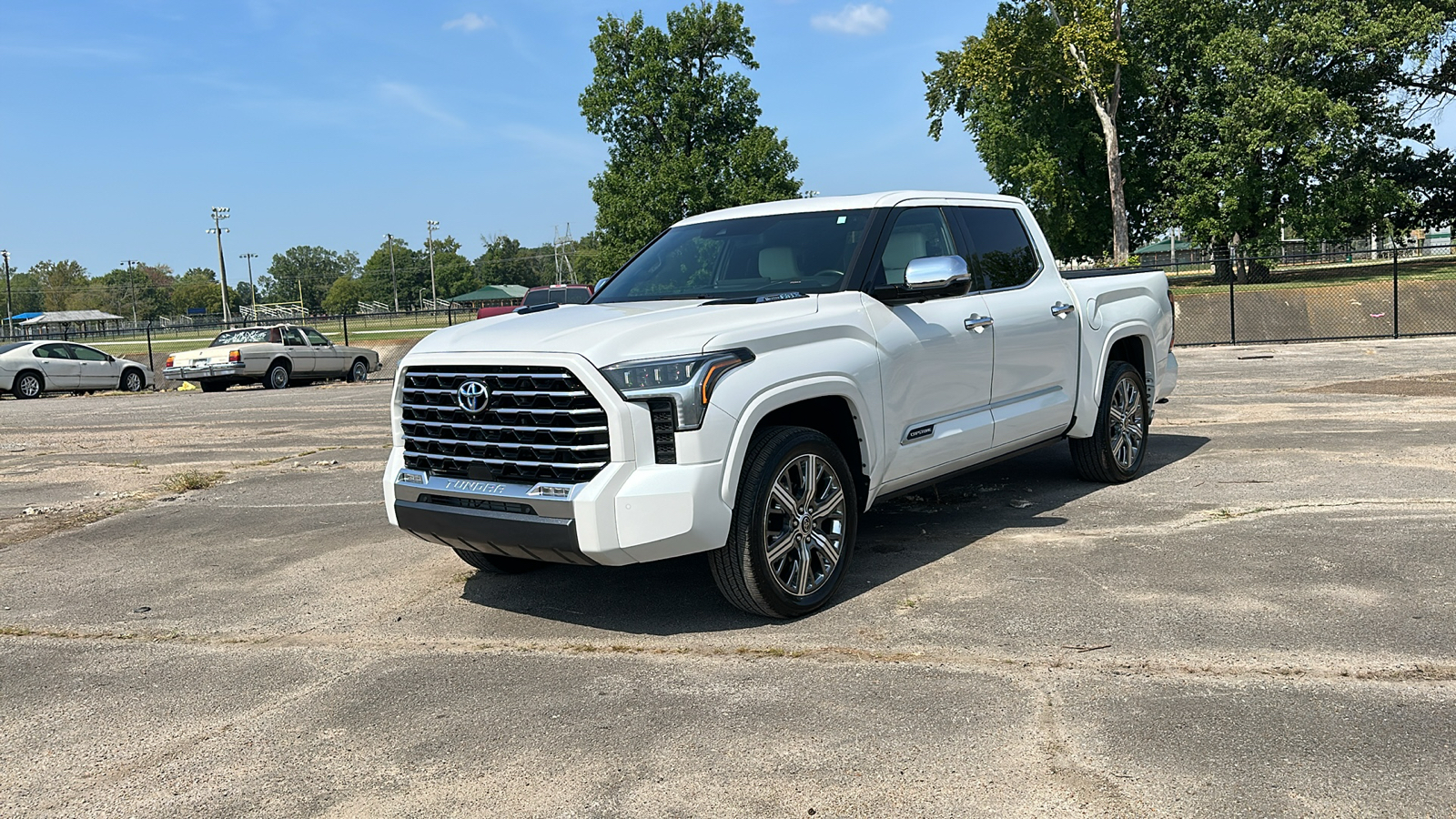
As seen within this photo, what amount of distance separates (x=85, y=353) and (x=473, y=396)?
25924 mm

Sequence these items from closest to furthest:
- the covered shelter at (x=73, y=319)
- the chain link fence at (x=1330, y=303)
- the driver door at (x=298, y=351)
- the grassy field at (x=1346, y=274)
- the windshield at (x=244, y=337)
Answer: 1. the chain link fence at (x=1330, y=303)
2. the windshield at (x=244, y=337)
3. the driver door at (x=298, y=351)
4. the grassy field at (x=1346, y=274)
5. the covered shelter at (x=73, y=319)

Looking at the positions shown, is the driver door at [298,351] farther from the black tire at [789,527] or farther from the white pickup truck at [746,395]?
the black tire at [789,527]

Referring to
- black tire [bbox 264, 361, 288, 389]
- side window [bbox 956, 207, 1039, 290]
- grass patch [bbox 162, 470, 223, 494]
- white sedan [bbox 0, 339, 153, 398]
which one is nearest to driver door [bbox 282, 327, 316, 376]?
black tire [bbox 264, 361, 288, 389]

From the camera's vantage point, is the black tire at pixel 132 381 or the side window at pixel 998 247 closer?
the side window at pixel 998 247

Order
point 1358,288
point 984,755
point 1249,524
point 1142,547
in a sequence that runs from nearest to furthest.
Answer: point 984,755 < point 1142,547 < point 1249,524 < point 1358,288

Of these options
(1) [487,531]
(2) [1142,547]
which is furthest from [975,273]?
(1) [487,531]

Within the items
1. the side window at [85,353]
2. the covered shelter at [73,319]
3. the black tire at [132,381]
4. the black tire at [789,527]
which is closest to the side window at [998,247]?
the black tire at [789,527]

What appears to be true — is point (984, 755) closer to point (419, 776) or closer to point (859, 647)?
point (859, 647)

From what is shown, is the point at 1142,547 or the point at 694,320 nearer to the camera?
the point at 694,320

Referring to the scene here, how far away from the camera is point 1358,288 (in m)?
28.9

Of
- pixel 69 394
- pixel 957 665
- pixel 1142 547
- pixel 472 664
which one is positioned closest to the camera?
pixel 957 665

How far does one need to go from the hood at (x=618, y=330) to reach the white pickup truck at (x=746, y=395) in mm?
13

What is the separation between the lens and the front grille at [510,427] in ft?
14.9

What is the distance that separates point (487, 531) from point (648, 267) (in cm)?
224
